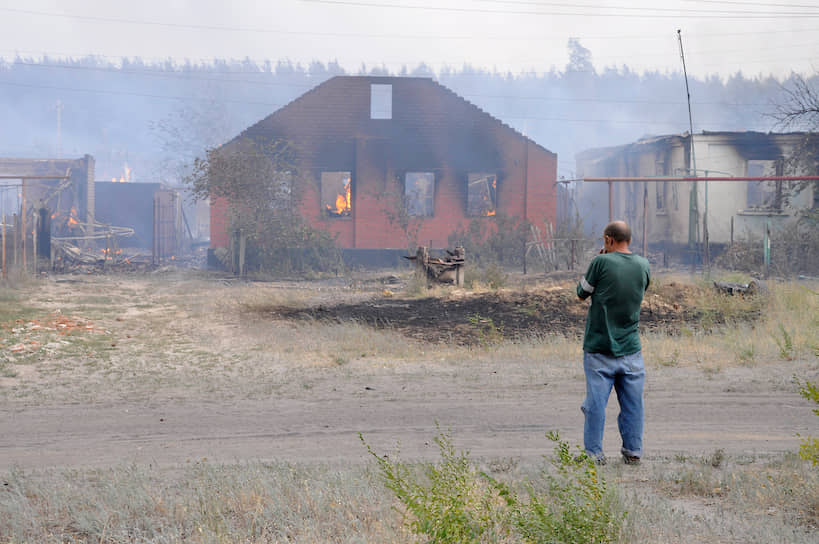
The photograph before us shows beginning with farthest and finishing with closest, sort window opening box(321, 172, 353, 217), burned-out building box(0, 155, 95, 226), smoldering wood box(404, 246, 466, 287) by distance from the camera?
burned-out building box(0, 155, 95, 226) < window opening box(321, 172, 353, 217) < smoldering wood box(404, 246, 466, 287)

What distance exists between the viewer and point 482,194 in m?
33.2

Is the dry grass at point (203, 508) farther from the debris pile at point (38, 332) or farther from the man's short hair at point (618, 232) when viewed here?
the debris pile at point (38, 332)

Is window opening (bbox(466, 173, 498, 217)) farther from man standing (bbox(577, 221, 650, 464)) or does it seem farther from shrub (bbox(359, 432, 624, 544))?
shrub (bbox(359, 432, 624, 544))

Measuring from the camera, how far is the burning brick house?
27531 millimetres

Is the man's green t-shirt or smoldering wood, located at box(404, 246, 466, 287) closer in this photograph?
the man's green t-shirt

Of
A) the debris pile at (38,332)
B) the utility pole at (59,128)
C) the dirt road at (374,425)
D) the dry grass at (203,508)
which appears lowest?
the dirt road at (374,425)

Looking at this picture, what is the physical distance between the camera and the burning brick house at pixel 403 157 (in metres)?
27.5

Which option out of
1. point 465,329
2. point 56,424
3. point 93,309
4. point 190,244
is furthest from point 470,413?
point 190,244

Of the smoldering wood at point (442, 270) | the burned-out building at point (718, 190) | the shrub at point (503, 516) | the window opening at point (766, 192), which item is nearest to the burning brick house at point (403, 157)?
the burned-out building at point (718, 190)

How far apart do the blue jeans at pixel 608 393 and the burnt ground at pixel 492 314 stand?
20.7 feet

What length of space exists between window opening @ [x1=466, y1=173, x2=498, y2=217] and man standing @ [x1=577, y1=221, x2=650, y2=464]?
22456mm

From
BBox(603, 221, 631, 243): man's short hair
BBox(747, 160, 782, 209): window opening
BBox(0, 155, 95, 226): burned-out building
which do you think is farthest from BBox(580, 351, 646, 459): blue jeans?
BBox(0, 155, 95, 226): burned-out building

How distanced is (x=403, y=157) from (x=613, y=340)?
2314cm

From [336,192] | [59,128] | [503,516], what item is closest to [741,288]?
[503,516]
